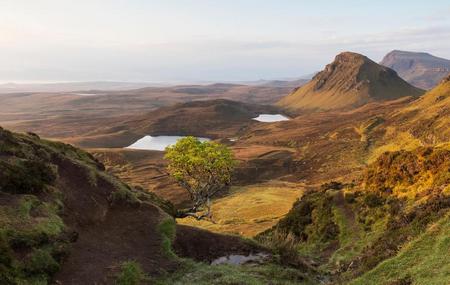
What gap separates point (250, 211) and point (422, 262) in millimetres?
60286

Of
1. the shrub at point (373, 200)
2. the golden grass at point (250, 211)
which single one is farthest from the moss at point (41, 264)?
the golden grass at point (250, 211)

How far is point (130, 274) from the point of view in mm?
25922

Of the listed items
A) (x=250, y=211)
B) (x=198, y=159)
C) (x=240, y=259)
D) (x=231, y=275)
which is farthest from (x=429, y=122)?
(x=231, y=275)

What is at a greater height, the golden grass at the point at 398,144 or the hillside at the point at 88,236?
the hillside at the point at 88,236

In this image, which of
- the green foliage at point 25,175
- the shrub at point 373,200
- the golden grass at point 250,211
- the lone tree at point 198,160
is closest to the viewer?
the green foliage at point 25,175

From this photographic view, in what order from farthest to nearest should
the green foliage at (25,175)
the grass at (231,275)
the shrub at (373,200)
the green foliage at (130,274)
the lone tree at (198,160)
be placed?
the lone tree at (198,160) → the shrub at (373,200) → the green foliage at (25,175) → the grass at (231,275) → the green foliage at (130,274)

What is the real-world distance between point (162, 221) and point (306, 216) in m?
20.1

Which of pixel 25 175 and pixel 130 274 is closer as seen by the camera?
pixel 130 274

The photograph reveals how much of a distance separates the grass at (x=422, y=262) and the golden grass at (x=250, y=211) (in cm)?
3009

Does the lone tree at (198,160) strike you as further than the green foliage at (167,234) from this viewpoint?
Yes

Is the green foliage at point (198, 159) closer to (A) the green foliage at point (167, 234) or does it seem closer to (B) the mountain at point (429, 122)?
(A) the green foliage at point (167, 234)

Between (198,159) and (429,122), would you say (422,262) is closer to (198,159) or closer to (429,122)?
(198,159)

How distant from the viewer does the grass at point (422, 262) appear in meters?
21.2

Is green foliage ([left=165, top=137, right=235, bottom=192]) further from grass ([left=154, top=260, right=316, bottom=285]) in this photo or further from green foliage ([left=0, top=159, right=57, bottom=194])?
grass ([left=154, top=260, right=316, bottom=285])
